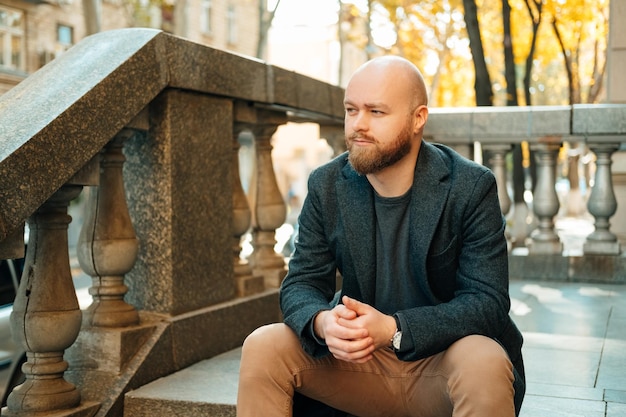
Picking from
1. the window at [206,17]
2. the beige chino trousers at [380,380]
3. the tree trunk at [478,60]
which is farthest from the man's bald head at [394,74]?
the window at [206,17]

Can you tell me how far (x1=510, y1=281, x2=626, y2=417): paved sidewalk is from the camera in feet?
12.5

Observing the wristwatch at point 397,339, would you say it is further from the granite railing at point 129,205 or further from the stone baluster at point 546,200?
the stone baluster at point 546,200

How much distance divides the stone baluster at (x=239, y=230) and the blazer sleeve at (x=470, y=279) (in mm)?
2025

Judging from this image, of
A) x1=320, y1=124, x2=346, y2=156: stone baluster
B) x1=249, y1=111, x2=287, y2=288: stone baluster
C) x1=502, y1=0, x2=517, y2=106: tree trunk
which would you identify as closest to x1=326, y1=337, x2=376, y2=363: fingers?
x1=249, y1=111, x2=287, y2=288: stone baluster

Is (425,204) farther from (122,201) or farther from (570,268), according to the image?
(570,268)

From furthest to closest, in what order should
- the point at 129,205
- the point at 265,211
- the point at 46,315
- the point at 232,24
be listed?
the point at 232,24, the point at 265,211, the point at 129,205, the point at 46,315

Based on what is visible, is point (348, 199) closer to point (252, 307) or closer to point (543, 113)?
point (252, 307)

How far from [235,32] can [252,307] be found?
4150 cm

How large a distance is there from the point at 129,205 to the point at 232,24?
41.9m

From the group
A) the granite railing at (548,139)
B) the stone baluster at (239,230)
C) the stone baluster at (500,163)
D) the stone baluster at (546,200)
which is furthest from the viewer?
the stone baluster at (500,163)

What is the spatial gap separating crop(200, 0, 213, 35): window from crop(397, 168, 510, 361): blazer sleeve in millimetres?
40301

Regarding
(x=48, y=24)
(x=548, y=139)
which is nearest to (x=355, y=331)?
(x=548, y=139)

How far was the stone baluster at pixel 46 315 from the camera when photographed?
365 centimetres

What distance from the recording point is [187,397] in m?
3.90
